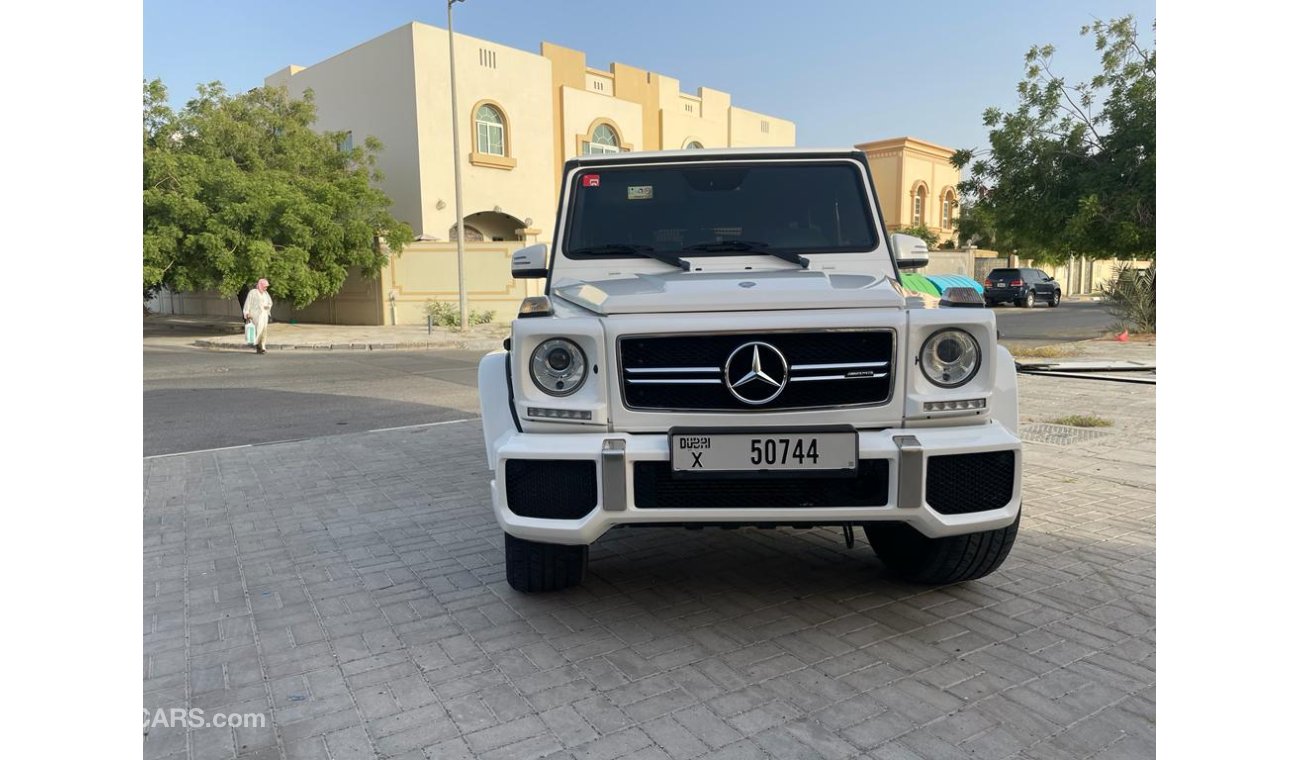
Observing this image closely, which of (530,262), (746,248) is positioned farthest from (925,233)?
(530,262)

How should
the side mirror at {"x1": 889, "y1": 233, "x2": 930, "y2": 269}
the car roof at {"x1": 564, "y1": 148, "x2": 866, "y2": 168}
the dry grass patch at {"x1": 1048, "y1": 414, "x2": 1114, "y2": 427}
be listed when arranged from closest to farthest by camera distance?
the side mirror at {"x1": 889, "y1": 233, "x2": 930, "y2": 269} → the car roof at {"x1": 564, "y1": 148, "x2": 866, "y2": 168} → the dry grass patch at {"x1": 1048, "y1": 414, "x2": 1114, "y2": 427}

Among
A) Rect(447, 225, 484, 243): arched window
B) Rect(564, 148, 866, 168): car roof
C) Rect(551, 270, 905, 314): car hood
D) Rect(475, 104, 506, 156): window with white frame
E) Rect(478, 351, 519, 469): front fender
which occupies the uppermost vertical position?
Rect(475, 104, 506, 156): window with white frame

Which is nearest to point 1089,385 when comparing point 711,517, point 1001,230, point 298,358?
point 1001,230

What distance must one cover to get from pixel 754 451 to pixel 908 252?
1744 mm

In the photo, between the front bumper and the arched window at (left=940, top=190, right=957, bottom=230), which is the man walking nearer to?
the front bumper

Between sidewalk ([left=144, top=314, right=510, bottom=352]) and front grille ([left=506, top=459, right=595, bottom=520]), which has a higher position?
sidewalk ([left=144, top=314, right=510, bottom=352])

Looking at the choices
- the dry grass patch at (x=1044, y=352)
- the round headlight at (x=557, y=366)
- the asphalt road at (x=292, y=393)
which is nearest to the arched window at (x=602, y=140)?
the asphalt road at (x=292, y=393)

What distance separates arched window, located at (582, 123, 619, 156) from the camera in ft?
103

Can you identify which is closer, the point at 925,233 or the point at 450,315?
the point at 450,315

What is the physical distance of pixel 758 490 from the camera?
10.6 ft

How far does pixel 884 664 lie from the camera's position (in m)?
3.15

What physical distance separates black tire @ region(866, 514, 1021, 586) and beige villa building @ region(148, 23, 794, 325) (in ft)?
68.9

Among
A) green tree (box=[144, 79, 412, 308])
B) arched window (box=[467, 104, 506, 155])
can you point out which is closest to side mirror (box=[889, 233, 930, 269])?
green tree (box=[144, 79, 412, 308])

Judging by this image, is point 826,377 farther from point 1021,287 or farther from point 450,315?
point 1021,287
